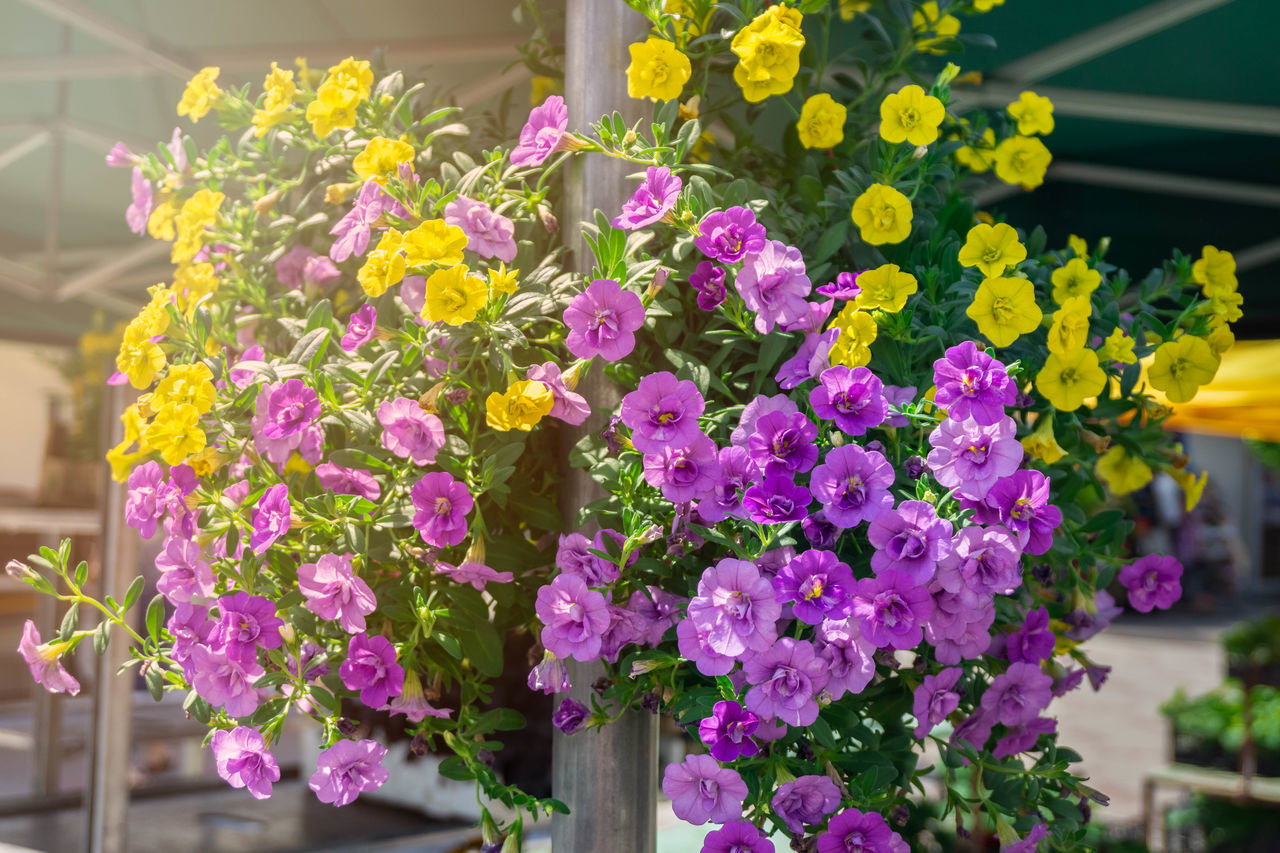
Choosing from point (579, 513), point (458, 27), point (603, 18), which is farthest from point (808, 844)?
point (458, 27)

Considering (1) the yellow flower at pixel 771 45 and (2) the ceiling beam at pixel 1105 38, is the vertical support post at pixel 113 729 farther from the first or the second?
(2) the ceiling beam at pixel 1105 38

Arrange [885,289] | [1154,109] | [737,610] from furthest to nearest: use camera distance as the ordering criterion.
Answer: [1154,109] < [885,289] < [737,610]

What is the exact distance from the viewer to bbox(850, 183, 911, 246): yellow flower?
3.01ft

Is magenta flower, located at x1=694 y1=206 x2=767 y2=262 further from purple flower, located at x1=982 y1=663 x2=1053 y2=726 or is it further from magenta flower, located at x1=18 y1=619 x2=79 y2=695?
magenta flower, located at x1=18 y1=619 x2=79 y2=695

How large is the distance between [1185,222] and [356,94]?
2.59 metres

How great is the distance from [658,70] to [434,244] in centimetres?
24

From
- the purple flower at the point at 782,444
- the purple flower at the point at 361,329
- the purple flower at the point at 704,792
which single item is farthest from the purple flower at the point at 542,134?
the purple flower at the point at 704,792

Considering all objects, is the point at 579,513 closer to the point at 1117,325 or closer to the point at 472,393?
the point at 472,393

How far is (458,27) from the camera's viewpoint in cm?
219

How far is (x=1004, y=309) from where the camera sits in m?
0.87

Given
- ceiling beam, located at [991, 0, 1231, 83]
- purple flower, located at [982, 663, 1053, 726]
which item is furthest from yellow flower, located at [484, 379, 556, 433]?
ceiling beam, located at [991, 0, 1231, 83]

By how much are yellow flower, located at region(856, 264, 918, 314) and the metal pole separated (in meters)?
0.24

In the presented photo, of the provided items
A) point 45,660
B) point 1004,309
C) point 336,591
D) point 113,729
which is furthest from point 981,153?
point 113,729

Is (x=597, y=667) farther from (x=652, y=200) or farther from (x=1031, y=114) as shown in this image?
(x=1031, y=114)
